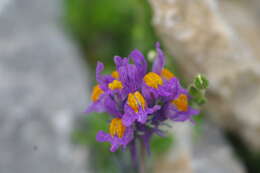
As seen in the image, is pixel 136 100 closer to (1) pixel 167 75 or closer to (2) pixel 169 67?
(1) pixel 167 75

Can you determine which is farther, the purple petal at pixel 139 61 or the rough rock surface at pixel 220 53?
the rough rock surface at pixel 220 53

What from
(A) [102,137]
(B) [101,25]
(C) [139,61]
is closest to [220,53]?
(C) [139,61]

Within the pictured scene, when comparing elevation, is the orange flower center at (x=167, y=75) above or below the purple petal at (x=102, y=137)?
above

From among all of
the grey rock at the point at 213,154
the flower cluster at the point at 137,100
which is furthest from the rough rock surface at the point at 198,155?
the flower cluster at the point at 137,100

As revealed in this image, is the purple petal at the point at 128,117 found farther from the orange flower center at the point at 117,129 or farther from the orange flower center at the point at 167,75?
the orange flower center at the point at 167,75

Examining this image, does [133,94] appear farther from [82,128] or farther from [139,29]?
[139,29]

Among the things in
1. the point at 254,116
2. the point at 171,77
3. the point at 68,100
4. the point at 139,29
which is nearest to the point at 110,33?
the point at 139,29
